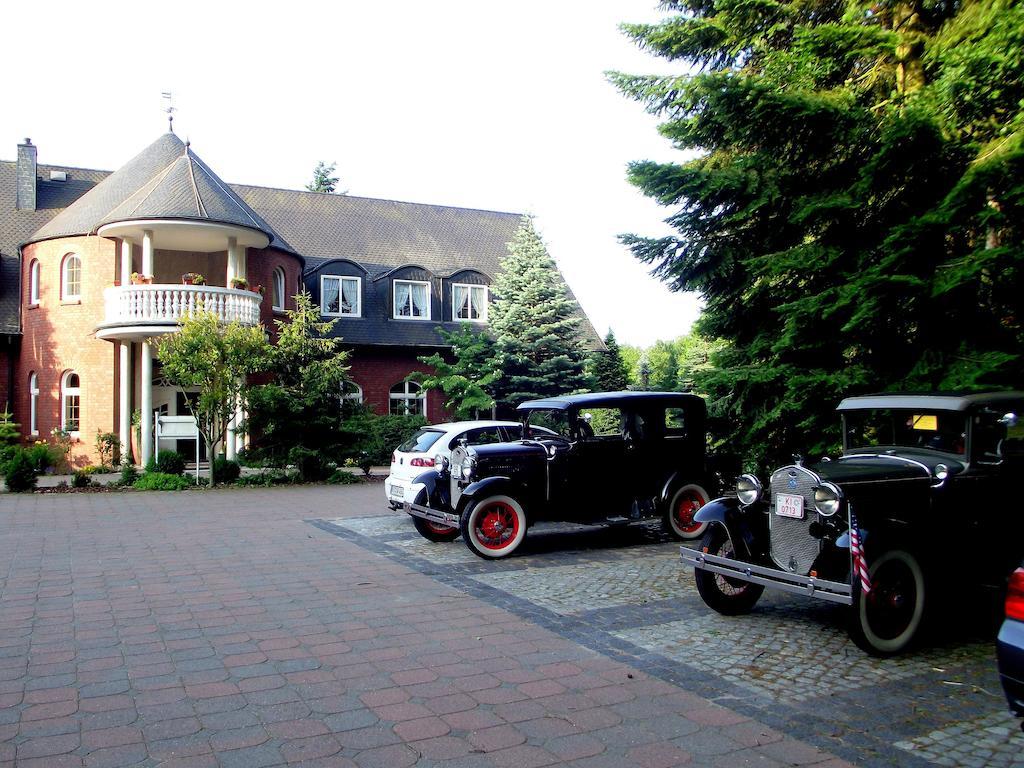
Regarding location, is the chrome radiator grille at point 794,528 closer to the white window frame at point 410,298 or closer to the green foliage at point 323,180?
the white window frame at point 410,298

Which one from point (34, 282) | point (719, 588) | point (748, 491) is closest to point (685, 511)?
point (719, 588)

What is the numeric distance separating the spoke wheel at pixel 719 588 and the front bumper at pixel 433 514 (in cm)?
363

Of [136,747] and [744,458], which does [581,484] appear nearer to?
[744,458]

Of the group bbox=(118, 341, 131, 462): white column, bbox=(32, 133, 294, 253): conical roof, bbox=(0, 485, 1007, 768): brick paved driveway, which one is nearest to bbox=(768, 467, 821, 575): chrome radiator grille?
bbox=(0, 485, 1007, 768): brick paved driveway

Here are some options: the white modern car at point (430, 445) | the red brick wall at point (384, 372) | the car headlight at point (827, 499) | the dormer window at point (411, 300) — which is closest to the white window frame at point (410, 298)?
the dormer window at point (411, 300)

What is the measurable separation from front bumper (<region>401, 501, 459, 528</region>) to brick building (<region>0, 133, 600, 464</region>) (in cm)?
1094

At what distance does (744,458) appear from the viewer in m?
11.7

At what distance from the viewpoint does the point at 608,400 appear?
10805 millimetres

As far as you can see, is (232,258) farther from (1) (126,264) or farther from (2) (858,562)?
(2) (858,562)

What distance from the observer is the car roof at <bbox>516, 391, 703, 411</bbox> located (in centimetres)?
1069

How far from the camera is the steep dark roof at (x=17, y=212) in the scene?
25.9m

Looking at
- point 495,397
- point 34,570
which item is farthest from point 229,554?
point 495,397

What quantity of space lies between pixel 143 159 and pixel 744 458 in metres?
22.6

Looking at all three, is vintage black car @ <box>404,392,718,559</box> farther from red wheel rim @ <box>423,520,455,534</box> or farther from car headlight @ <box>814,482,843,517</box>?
car headlight @ <box>814,482,843,517</box>
